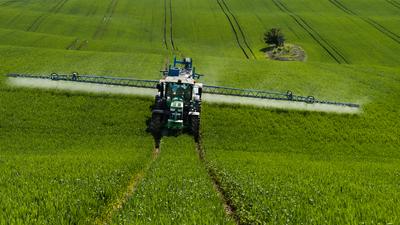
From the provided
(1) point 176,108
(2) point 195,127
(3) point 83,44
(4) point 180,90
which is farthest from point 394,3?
(1) point 176,108

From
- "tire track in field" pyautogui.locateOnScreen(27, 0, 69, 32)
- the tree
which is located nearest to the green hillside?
"tire track in field" pyautogui.locateOnScreen(27, 0, 69, 32)

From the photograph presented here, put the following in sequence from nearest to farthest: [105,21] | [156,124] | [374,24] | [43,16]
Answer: [156,124] → [43,16] → [105,21] → [374,24]

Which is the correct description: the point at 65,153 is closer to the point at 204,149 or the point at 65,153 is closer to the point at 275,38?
the point at 204,149

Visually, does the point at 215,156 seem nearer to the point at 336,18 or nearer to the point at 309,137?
the point at 309,137

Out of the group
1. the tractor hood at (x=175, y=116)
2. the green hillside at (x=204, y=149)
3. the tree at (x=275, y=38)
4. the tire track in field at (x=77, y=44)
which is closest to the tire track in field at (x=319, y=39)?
the tree at (x=275, y=38)

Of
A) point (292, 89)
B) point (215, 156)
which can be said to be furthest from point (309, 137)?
point (292, 89)

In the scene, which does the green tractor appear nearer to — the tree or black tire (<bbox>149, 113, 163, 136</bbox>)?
black tire (<bbox>149, 113, 163, 136</bbox>)

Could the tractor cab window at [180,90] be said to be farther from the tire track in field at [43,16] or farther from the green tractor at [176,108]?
the tire track in field at [43,16]
